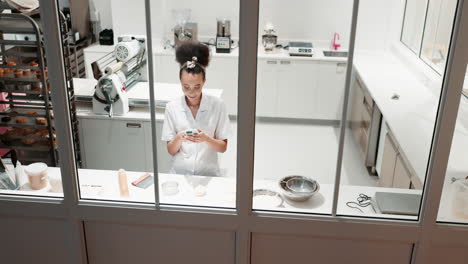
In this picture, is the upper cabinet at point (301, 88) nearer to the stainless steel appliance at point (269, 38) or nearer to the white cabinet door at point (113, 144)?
the stainless steel appliance at point (269, 38)

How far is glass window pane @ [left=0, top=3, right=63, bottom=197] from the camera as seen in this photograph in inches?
98.5

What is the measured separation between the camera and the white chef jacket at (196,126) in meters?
2.76

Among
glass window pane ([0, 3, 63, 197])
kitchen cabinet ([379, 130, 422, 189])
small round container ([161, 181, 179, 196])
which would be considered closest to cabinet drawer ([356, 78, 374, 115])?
kitchen cabinet ([379, 130, 422, 189])

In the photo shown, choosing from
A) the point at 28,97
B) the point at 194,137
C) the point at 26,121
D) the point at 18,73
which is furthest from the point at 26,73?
the point at 194,137

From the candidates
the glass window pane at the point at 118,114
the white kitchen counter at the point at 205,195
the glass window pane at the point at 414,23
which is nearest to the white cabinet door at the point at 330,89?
the glass window pane at the point at 414,23

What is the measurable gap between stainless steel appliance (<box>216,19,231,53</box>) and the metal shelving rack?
2.36 meters

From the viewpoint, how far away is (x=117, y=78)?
358cm

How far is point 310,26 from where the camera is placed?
5848 mm

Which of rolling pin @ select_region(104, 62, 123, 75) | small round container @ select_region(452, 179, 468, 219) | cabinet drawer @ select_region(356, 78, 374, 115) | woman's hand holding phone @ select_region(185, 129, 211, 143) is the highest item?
rolling pin @ select_region(104, 62, 123, 75)

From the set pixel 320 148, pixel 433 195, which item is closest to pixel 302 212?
pixel 433 195

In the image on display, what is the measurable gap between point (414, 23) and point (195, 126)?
10.4 ft

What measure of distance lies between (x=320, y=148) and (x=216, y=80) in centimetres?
147

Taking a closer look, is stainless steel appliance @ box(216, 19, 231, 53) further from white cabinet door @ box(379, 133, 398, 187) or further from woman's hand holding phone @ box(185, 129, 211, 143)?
woman's hand holding phone @ box(185, 129, 211, 143)

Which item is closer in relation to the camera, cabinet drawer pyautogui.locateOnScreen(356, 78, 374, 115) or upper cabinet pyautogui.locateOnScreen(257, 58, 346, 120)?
cabinet drawer pyautogui.locateOnScreen(356, 78, 374, 115)
